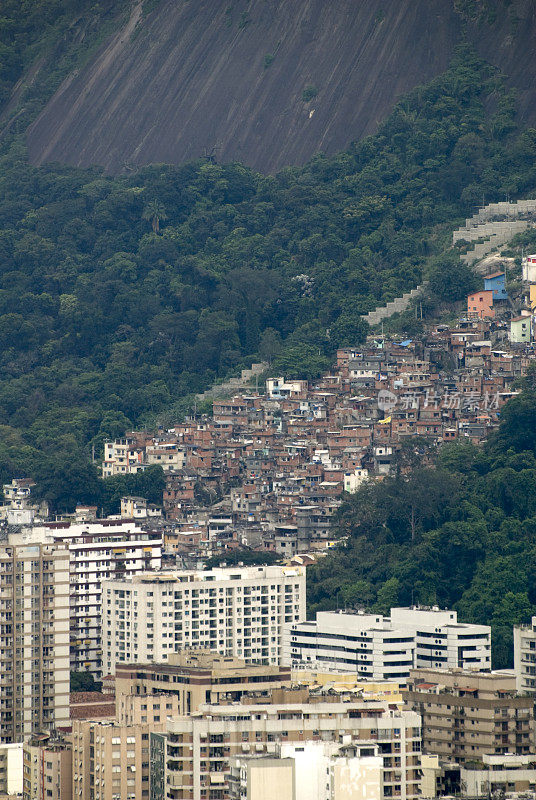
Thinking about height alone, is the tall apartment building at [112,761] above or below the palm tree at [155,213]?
below

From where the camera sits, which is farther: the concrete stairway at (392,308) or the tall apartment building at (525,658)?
the concrete stairway at (392,308)

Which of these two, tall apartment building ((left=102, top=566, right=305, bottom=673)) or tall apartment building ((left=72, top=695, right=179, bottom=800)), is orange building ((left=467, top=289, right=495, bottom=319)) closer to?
tall apartment building ((left=102, top=566, right=305, bottom=673))

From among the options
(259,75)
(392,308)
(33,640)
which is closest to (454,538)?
(33,640)

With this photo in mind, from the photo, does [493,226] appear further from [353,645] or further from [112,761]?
[112,761]

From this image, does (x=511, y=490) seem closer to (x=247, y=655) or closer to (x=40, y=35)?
(x=247, y=655)

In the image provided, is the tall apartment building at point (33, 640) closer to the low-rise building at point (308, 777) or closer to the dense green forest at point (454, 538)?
the dense green forest at point (454, 538)

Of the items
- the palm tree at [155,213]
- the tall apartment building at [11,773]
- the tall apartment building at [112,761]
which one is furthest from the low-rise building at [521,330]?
the tall apartment building at [112,761]

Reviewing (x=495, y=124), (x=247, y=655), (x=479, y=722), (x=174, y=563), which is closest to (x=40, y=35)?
(x=495, y=124)
